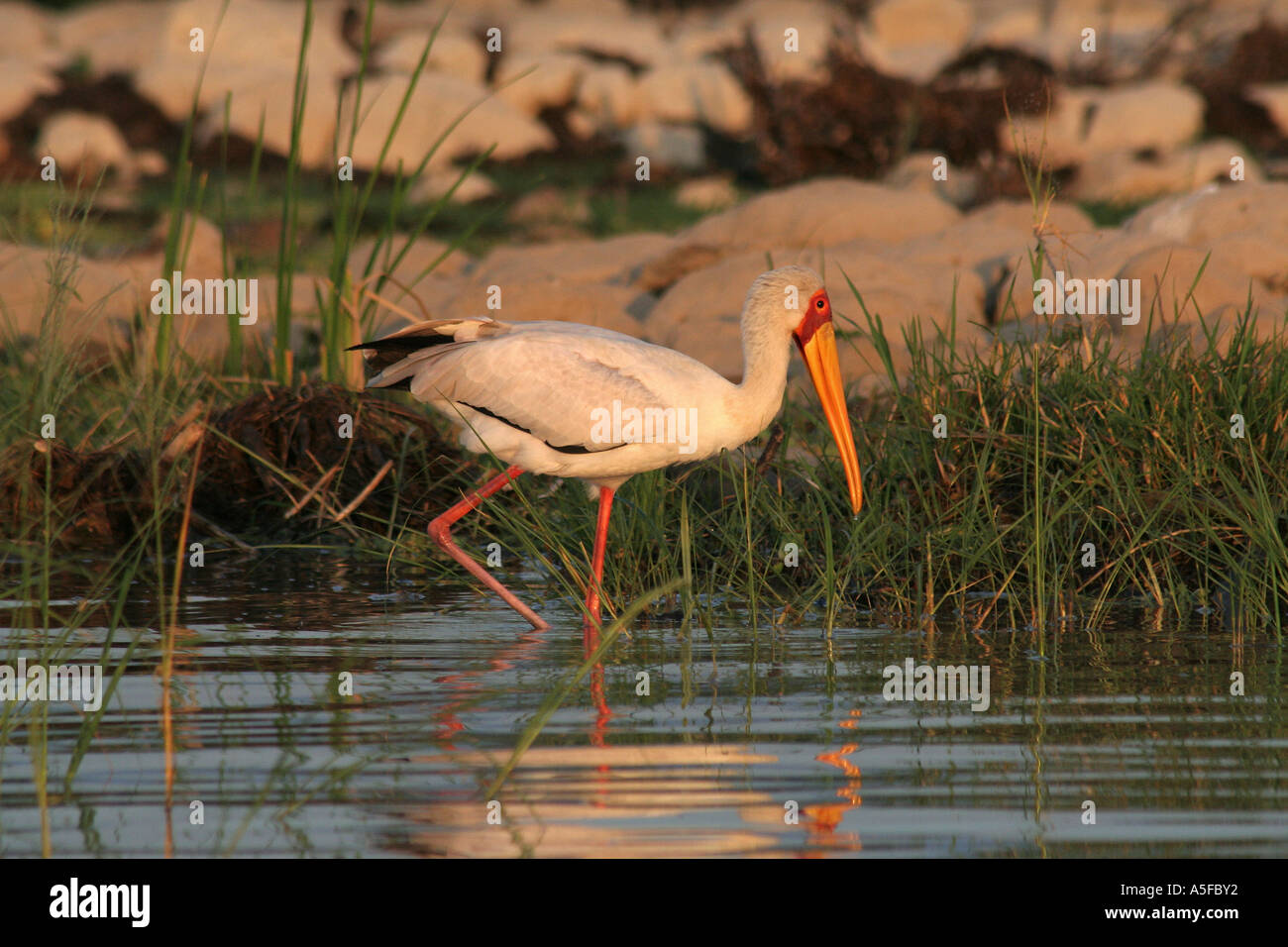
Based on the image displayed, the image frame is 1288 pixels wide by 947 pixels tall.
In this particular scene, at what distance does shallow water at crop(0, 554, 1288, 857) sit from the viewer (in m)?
4.51

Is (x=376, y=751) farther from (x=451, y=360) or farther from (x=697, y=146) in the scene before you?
(x=697, y=146)

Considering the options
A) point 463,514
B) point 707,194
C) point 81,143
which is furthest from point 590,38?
point 463,514

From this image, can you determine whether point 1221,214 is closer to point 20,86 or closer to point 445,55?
point 20,86

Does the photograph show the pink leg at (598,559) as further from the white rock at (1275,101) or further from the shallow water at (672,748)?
the white rock at (1275,101)

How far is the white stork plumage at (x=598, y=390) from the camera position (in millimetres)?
7289

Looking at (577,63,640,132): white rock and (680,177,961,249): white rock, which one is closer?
(680,177,961,249): white rock

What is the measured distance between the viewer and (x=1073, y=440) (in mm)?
7617

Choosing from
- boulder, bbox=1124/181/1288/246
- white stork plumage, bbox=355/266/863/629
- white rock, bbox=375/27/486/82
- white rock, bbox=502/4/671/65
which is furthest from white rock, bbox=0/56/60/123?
white stork plumage, bbox=355/266/863/629

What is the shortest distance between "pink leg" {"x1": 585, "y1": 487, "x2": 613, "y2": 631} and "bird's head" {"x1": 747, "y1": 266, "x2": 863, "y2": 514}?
3.06ft

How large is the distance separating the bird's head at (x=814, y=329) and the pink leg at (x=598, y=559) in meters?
0.93

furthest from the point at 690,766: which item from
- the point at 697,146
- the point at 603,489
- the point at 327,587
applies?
the point at 697,146

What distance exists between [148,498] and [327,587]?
1.26 m

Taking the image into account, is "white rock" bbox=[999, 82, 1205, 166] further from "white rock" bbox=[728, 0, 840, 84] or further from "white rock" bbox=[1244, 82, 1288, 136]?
"white rock" bbox=[728, 0, 840, 84]

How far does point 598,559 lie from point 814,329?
123 centimetres
